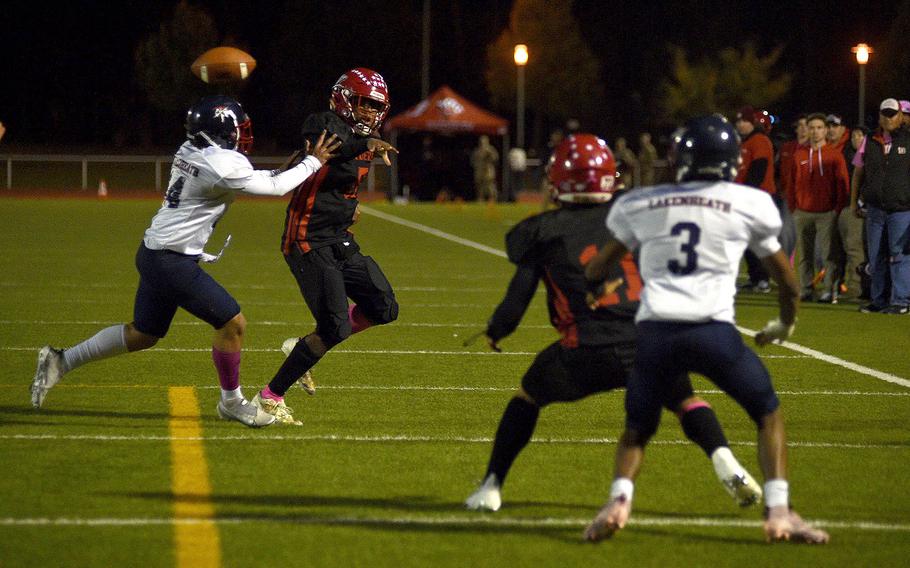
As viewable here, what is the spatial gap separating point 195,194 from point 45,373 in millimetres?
1423

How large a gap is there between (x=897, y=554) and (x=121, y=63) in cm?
6129

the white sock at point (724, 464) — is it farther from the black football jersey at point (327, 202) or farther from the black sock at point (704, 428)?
the black football jersey at point (327, 202)

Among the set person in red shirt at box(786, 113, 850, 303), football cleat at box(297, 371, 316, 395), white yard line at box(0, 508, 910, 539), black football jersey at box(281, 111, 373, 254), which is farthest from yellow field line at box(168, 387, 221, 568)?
person in red shirt at box(786, 113, 850, 303)

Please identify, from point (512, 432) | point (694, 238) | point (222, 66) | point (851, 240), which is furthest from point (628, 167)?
point (694, 238)

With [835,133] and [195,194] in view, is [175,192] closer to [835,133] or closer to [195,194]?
[195,194]

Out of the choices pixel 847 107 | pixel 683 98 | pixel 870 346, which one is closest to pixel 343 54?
pixel 683 98

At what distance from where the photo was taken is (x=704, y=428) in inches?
228

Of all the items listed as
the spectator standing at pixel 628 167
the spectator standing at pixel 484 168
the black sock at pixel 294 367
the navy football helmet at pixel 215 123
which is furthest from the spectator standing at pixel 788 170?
the spectator standing at pixel 484 168

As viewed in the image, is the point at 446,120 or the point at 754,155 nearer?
A: the point at 754,155

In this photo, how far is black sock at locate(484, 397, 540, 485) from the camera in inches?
229

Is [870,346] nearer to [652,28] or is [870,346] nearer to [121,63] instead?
[121,63]

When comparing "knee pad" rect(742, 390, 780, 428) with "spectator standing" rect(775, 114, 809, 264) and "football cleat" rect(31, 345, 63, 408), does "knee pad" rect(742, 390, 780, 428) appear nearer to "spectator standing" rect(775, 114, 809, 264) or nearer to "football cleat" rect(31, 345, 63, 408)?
"football cleat" rect(31, 345, 63, 408)

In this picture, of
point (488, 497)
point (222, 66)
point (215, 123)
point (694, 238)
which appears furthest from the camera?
point (222, 66)

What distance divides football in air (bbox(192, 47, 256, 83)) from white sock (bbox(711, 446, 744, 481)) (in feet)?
24.8
